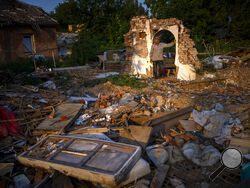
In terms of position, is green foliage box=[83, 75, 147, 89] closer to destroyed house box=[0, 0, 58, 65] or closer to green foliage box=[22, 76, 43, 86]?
green foliage box=[22, 76, 43, 86]

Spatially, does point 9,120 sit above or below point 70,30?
below

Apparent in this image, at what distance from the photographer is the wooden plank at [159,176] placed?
9.71 feet

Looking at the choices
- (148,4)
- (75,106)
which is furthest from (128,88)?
(148,4)

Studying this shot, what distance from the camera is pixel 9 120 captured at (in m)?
4.77

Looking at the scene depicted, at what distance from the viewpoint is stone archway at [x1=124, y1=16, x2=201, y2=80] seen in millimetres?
9133

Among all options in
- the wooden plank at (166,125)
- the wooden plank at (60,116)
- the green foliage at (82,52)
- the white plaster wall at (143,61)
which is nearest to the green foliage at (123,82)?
the white plaster wall at (143,61)

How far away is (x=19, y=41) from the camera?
43.8 feet

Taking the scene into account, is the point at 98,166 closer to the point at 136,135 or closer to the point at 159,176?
the point at 159,176

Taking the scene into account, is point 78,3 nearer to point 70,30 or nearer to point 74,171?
point 70,30

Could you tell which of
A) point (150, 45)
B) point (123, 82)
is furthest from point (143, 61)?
point (123, 82)

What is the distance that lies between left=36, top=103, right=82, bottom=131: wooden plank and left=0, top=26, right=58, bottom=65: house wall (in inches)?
279

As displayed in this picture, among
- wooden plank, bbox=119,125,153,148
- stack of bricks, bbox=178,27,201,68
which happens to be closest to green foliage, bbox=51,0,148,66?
stack of bricks, bbox=178,27,201,68

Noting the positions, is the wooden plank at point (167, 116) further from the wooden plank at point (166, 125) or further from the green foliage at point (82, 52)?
the green foliage at point (82, 52)

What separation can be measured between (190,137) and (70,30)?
23.5m
